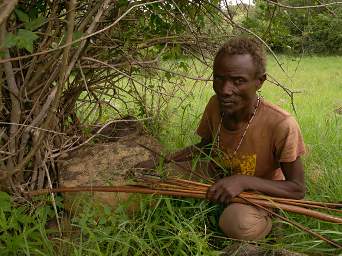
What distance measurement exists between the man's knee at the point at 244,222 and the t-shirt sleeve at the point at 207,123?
621 mm

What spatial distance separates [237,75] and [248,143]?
1.21ft

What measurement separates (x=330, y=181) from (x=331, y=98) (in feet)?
16.7

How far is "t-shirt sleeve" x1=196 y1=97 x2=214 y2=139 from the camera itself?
109 inches

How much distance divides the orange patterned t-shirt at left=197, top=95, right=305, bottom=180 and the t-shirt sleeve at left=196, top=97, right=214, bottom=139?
0.05 meters

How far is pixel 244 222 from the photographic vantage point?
2.21 m

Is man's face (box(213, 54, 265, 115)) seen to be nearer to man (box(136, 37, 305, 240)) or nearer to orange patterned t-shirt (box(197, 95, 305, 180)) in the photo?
man (box(136, 37, 305, 240))

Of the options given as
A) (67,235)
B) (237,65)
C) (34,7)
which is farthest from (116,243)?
(34,7)

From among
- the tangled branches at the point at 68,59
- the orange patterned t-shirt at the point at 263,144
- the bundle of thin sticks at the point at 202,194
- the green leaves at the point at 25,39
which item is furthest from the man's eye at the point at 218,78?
the green leaves at the point at 25,39

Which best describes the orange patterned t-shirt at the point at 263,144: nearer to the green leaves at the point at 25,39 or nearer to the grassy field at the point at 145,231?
the grassy field at the point at 145,231

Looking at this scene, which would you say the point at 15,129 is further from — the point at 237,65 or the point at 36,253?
the point at 237,65

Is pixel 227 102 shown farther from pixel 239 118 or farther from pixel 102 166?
pixel 102 166

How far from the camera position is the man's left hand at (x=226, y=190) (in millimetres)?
2172

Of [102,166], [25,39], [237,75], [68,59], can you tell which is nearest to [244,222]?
[237,75]

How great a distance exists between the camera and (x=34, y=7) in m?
2.37
